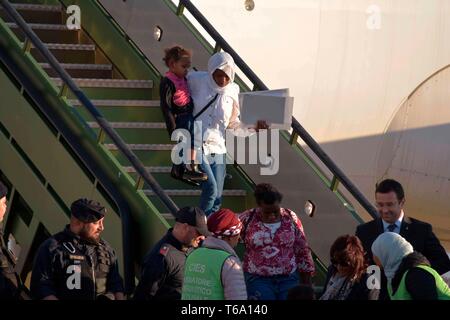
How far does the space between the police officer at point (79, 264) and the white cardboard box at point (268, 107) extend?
162 centimetres

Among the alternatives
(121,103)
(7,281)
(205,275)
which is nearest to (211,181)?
(121,103)

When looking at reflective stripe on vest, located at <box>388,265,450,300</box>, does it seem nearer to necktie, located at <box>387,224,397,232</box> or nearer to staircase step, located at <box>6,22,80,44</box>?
necktie, located at <box>387,224,397,232</box>

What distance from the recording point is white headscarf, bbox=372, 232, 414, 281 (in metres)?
6.65

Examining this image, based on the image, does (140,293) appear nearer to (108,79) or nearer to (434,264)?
(434,264)

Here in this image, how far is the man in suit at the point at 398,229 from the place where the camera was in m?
7.84

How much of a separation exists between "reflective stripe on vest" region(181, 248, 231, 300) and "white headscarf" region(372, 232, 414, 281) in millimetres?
852

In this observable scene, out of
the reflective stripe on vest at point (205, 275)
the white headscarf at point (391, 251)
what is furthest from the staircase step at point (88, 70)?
the white headscarf at point (391, 251)

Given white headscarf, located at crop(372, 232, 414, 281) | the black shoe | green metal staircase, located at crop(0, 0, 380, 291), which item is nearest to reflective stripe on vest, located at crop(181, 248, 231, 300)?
white headscarf, located at crop(372, 232, 414, 281)

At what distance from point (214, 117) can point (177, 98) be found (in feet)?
1.00

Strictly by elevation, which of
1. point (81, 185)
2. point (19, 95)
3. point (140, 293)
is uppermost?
point (19, 95)

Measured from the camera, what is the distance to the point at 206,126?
29.7 feet

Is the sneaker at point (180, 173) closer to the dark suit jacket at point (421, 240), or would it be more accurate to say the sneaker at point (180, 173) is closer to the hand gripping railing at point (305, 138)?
the hand gripping railing at point (305, 138)
